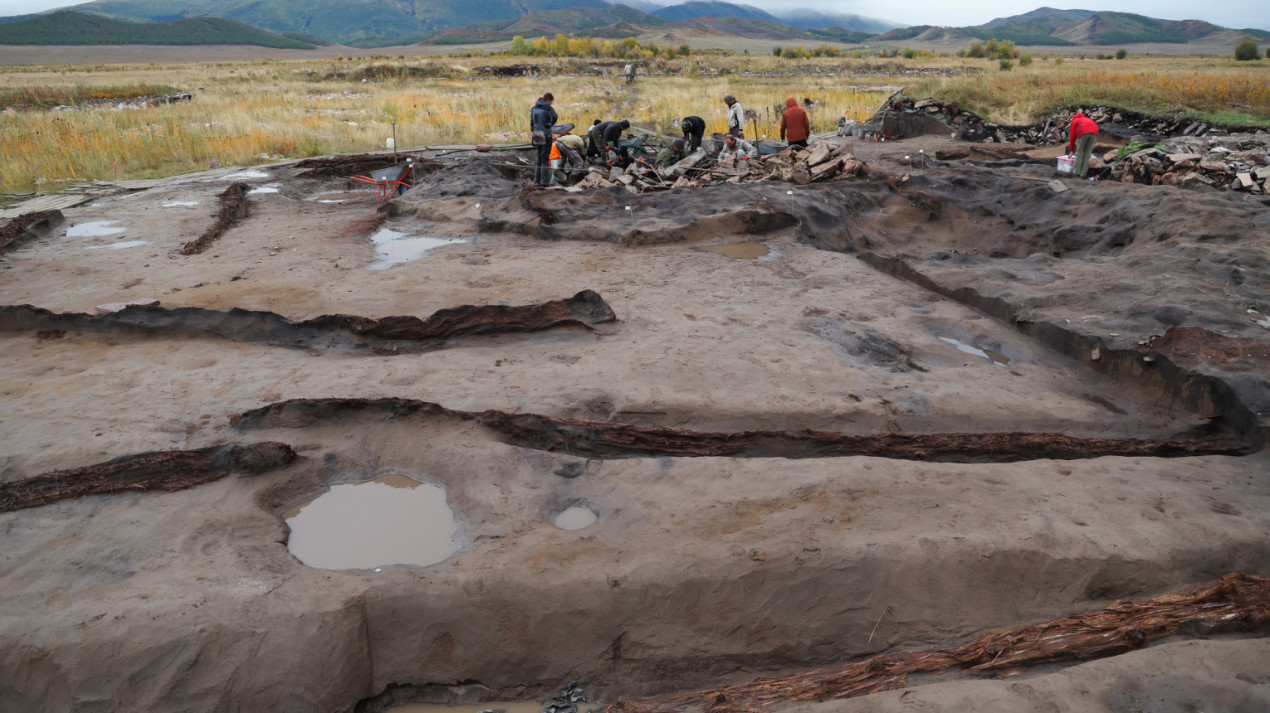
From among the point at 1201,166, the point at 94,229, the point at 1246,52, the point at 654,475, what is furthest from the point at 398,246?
the point at 1246,52

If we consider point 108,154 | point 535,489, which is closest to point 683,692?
point 535,489

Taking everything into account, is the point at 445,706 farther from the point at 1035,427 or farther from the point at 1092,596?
the point at 1035,427

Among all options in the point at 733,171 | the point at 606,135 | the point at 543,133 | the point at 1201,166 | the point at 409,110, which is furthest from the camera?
the point at 409,110

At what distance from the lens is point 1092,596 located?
323cm

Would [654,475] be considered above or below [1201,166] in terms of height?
below

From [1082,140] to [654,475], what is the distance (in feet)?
35.9

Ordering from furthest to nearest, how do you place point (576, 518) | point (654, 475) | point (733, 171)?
point (733, 171), point (654, 475), point (576, 518)

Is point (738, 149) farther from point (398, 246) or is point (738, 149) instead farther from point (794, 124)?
point (398, 246)

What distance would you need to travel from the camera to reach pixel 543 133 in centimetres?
1274

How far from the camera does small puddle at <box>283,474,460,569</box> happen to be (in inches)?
138

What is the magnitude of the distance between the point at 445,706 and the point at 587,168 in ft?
36.1

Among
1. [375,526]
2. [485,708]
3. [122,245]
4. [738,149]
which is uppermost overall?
[738,149]

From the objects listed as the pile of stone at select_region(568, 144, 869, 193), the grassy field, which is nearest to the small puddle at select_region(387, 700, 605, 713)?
the pile of stone at select_region(568, 144, 869, 193)

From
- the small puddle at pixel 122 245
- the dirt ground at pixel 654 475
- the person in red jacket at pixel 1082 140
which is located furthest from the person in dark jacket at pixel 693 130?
the small puddle at pixel 122 245
